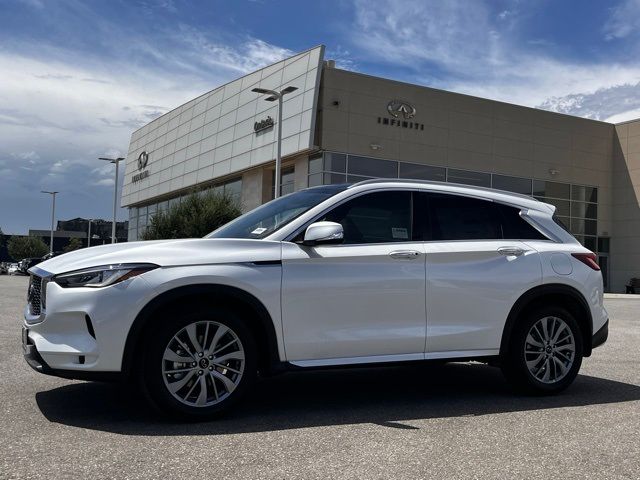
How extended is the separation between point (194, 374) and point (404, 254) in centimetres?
182

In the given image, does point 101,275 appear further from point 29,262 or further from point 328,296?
point 29,262

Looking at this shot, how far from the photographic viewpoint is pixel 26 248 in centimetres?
9431

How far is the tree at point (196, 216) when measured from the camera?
99.0 feet

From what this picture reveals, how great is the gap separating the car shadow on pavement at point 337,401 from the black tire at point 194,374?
0.33 feet

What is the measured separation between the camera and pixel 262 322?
15.8 ft

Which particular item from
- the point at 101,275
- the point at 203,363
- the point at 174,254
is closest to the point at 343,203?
the point at 174,254

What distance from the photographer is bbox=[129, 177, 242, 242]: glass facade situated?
38.4 m

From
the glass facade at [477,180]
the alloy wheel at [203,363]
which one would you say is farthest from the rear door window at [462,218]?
the glass facade at [477,180]

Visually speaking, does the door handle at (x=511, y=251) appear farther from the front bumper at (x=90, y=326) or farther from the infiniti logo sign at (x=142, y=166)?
the infiniti logo sign at (x=142, y=166)

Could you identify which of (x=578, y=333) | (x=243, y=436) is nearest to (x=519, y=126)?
(x=578, y=333)

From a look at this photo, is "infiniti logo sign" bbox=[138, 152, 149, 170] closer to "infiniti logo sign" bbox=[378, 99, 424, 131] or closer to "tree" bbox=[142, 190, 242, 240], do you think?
"tree" bbox=[142, 190, 242, 240]

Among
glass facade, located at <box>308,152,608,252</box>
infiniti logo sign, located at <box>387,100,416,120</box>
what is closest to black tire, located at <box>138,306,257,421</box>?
glass facade, located at <box>308,152,608,252</box>

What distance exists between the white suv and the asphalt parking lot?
1.21 feet

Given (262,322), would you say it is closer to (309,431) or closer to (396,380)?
(309,431)
